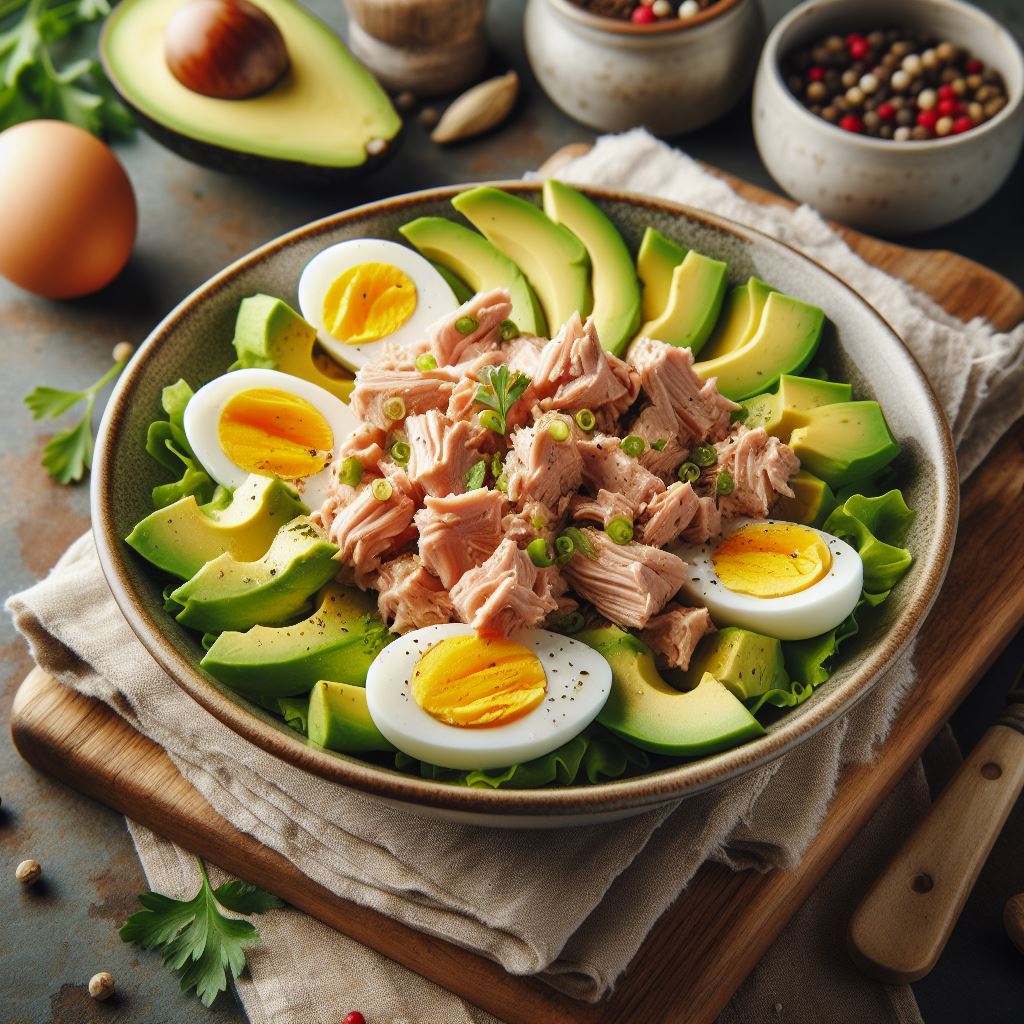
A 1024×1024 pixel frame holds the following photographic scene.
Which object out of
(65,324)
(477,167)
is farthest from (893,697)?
(65,324)

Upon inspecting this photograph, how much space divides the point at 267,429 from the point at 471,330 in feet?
2.00

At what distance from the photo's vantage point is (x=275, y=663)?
8.53ft

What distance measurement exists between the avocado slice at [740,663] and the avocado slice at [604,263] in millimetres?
1001

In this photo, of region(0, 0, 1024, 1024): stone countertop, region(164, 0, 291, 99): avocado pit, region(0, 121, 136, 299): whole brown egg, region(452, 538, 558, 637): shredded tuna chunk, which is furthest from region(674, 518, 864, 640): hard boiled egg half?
region(164, 0, 291, 99): avocado pit

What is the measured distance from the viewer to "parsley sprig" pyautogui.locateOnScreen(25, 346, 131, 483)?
3.82 metres

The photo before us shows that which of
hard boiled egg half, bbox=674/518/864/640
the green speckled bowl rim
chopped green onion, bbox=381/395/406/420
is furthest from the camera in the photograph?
chopped green onion, bbox=381/395/406/420

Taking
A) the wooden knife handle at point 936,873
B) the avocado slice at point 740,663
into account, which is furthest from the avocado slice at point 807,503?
the wooden knife handle at point 936,873

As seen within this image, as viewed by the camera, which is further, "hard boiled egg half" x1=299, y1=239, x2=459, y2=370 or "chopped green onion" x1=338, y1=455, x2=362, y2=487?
"hard boiled egg half" x1=299, y1=239, x2=459, y2=370

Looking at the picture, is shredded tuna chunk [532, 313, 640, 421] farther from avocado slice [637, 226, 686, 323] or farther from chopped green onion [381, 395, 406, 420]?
avocado slice [637, 226, 686, 323]

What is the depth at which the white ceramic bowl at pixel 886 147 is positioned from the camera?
399 centimetres

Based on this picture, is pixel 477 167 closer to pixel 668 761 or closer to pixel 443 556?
pixel 443 556

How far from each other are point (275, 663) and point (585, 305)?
146cm

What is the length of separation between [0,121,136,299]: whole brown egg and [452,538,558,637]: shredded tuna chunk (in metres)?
2.20

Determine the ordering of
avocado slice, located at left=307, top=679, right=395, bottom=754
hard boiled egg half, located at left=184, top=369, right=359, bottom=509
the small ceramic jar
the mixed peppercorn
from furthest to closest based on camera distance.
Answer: the mixed peppercorn
the small ceramic jar
hard boiled egg half, located at left=184, top=369, right=359, bottom=509
avocado slice, located at left=307, top=679, right=395, bottom=754
